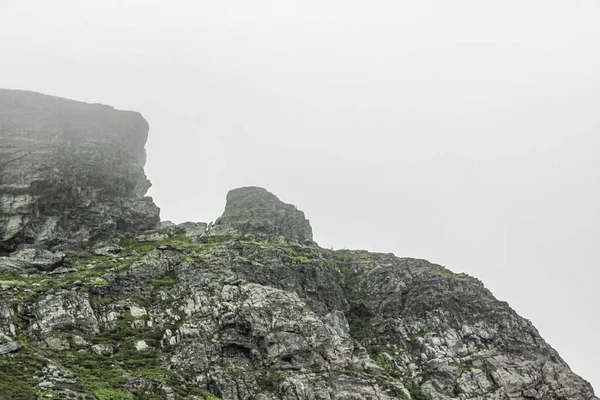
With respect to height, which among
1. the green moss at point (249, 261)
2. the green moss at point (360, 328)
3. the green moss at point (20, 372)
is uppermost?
the green moss at point (249, 261)

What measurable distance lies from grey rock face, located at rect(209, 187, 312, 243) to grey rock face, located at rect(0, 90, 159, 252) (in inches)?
806

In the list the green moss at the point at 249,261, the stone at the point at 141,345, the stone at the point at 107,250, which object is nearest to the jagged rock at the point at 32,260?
the stone at the point at 107,250

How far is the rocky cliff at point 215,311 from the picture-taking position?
202ft

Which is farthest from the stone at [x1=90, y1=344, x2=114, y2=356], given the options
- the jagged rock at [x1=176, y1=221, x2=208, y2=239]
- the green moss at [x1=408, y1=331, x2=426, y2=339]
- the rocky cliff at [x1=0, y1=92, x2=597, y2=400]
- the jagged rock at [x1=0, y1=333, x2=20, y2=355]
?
the jagged rock at [x1=176, y1=221, x2=208, y2=239]

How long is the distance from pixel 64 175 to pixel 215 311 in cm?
6567

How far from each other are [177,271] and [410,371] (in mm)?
47317

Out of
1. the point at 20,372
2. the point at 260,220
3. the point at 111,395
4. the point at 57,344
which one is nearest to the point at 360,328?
the point at 260,220

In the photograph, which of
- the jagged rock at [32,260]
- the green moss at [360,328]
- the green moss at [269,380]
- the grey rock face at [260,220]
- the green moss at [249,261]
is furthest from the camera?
the grey rock face at [260,220]

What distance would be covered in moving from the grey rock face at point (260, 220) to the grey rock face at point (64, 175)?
806 inches

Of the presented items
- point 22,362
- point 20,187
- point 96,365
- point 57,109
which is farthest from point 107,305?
point 57,109

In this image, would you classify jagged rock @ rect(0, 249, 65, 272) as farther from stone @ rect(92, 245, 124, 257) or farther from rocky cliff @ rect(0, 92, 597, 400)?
stone @ rect(92, 245, 124, 257)

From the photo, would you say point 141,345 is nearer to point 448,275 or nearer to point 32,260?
point 32,260

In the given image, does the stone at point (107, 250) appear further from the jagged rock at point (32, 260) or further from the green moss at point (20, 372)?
the green moss at point (20, 372)

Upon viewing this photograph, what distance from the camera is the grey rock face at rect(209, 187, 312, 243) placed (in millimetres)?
125062
